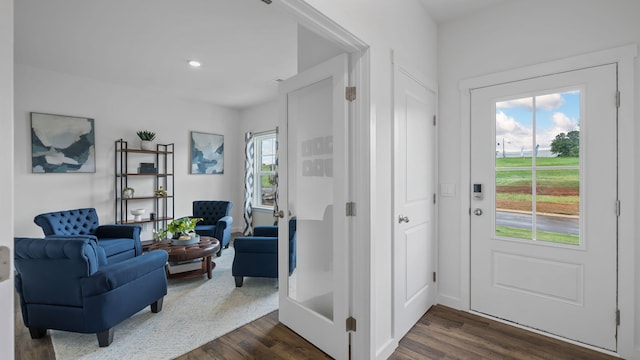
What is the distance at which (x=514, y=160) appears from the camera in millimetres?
2385

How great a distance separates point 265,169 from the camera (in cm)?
625

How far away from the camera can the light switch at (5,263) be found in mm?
651

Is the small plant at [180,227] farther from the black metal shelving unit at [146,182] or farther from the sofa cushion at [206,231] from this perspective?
the black metal shelving unit at [146,182]

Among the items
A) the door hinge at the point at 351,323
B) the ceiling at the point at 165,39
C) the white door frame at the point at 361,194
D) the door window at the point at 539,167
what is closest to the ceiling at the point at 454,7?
the ceiling at the point at 165,39

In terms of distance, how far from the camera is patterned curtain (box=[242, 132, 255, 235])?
611cm

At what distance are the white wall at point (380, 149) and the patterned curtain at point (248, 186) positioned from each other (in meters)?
4.50

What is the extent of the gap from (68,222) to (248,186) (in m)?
3.05

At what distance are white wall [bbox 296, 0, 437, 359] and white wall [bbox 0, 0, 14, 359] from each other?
137 cm

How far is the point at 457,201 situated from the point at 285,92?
1890 mm

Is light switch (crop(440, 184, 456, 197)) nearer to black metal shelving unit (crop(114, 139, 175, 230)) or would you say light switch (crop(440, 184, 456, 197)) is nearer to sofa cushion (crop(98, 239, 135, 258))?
sofa cushion (crop(98, 239, 135, 258))

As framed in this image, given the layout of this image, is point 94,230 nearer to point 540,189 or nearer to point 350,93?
point 350,93

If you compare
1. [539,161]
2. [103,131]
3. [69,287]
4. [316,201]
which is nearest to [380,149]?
[316,201]

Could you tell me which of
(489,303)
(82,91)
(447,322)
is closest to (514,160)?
(489,303)

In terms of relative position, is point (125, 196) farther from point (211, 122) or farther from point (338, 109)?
point (338, 109)
